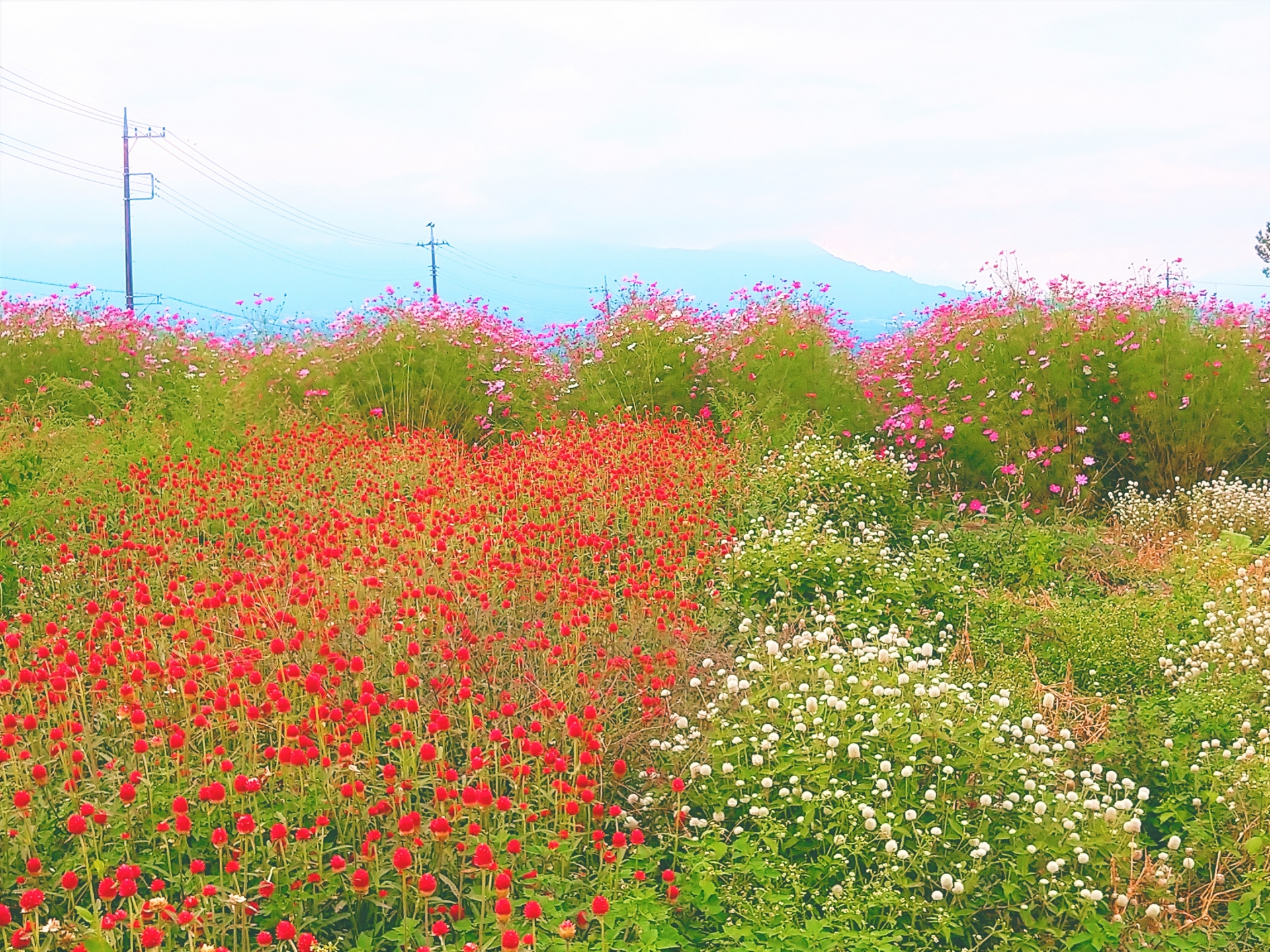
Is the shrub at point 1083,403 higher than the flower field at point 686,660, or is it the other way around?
the shrub at point 1083,403

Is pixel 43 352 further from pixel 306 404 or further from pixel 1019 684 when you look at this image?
pixel 1019 684

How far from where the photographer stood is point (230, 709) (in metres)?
3.32

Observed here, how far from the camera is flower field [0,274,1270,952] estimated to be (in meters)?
2.73

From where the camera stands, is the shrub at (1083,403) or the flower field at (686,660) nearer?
the flower field at (686,660)

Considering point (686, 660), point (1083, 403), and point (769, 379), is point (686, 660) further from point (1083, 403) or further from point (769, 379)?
point (1083, 403)

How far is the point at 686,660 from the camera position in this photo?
411 centimetres

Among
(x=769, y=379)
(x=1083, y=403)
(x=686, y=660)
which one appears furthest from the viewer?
(x=769, y=379)

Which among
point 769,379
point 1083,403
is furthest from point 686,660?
point 1083,403

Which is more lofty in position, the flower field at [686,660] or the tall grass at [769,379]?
the tall grass at [769,379]

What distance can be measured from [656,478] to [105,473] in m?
3.31

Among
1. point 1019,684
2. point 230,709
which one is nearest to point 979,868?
point 1019,684

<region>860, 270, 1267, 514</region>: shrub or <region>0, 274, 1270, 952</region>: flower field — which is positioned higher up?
<region>860, 270, 1267, 514</region>: shrub

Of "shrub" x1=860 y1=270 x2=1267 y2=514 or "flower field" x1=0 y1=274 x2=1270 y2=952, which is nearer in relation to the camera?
"flower field" x1=0 y1=274 x2=1270 y2=952

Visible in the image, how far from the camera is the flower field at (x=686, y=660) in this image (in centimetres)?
273
